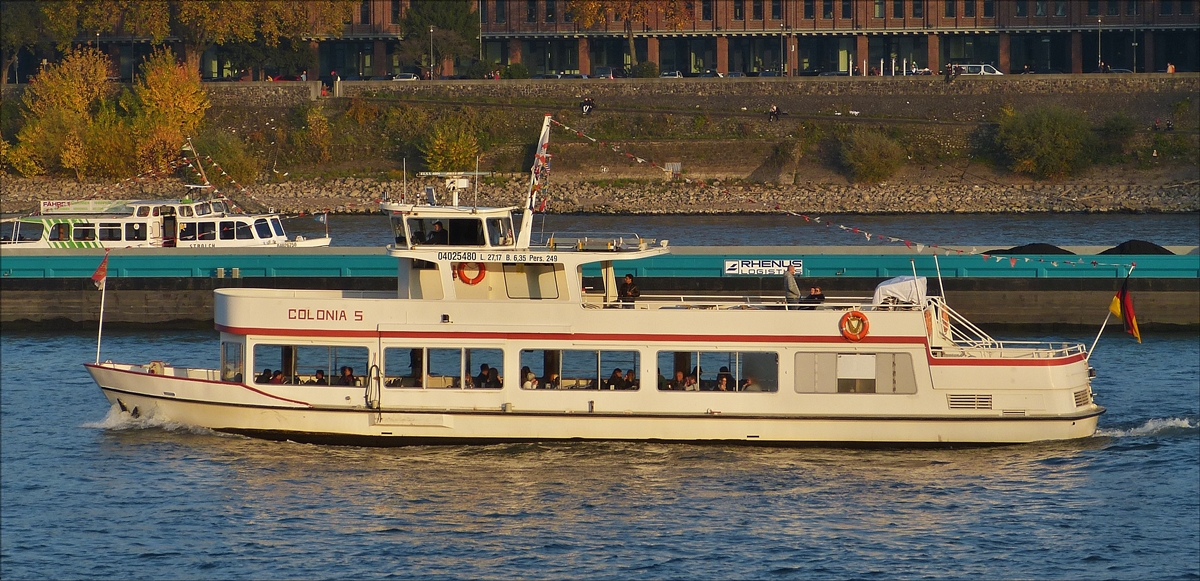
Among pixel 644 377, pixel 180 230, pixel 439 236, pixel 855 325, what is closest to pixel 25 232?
pixel 180 230

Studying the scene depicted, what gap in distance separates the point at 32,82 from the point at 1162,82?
7434 cm

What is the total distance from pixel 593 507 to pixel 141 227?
33.0 m

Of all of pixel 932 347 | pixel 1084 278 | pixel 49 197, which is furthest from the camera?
pixel 49 197

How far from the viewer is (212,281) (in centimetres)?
4938

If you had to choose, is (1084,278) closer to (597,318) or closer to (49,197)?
(597,318)

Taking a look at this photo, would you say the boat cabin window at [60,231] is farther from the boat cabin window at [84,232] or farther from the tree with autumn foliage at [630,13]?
the tree with autumn foliage at [630,13]

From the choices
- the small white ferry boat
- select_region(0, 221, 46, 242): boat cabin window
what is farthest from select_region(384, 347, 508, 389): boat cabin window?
select_region(0, 221, 46, 242): boat cabin window

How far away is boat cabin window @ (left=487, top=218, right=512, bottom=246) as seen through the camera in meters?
31.5

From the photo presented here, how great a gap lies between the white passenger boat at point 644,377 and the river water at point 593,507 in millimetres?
512

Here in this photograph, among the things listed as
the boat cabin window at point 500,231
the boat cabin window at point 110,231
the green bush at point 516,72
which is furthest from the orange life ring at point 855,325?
the green bush at point 516,72

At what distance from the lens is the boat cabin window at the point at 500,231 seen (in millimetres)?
31547

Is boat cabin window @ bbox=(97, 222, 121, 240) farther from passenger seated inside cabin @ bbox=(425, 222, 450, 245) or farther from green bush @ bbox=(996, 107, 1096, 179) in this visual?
green bush @ bbox=(996, 107, 1096, 179)

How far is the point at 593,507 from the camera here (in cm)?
2756

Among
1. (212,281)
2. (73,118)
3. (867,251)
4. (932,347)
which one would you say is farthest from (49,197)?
(932,347)
